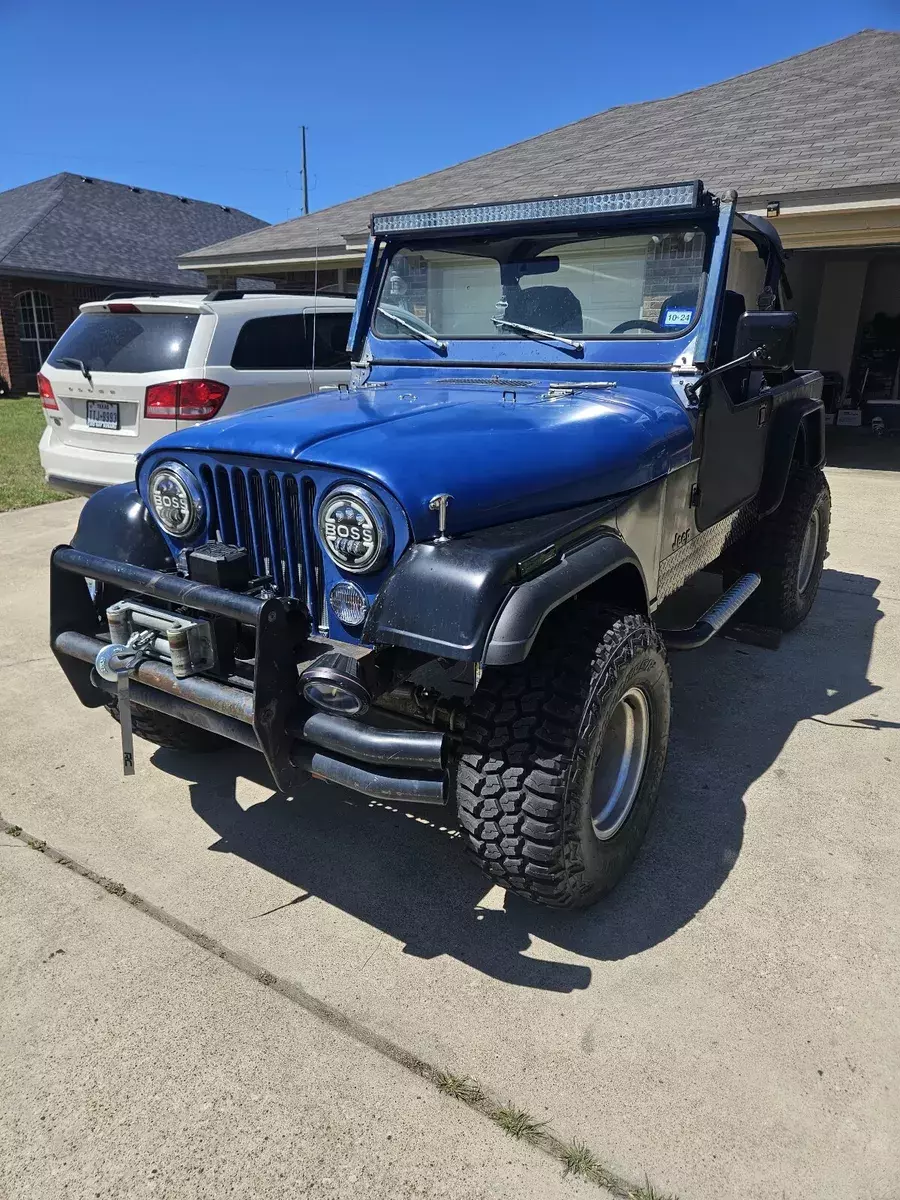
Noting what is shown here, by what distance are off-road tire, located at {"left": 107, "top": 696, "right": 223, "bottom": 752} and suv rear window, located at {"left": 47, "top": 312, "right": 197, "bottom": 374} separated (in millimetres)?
3278

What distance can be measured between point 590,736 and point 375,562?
0.74 meters

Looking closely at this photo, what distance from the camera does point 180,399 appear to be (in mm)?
5609

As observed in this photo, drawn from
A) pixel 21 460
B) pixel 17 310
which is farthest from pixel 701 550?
pixel 17 310

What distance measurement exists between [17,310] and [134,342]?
15.8 m

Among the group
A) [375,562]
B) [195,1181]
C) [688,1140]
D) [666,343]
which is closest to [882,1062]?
[688,1140]

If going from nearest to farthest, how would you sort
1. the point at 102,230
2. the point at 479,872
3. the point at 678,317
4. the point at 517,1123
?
the point at 517,1123
the point at 479,872
the point at 678,317
the point at 102,230

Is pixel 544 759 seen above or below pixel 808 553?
above

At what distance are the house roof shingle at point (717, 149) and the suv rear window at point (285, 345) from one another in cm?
541

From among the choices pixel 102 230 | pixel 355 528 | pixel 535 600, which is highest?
pixel 102 230

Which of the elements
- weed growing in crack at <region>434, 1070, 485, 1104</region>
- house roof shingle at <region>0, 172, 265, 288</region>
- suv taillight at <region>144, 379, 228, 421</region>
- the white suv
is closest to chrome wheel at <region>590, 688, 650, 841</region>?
weed growing in crack at <region>434, 1070, 485, 1104</region>

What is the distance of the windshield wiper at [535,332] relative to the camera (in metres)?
3.38

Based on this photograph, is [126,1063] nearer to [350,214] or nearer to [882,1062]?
[882,1062]

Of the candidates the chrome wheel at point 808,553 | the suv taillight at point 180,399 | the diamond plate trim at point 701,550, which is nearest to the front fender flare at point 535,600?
the diamond plate trim at point 701,550

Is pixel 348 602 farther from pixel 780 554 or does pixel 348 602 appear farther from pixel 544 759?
pixel 780 554
